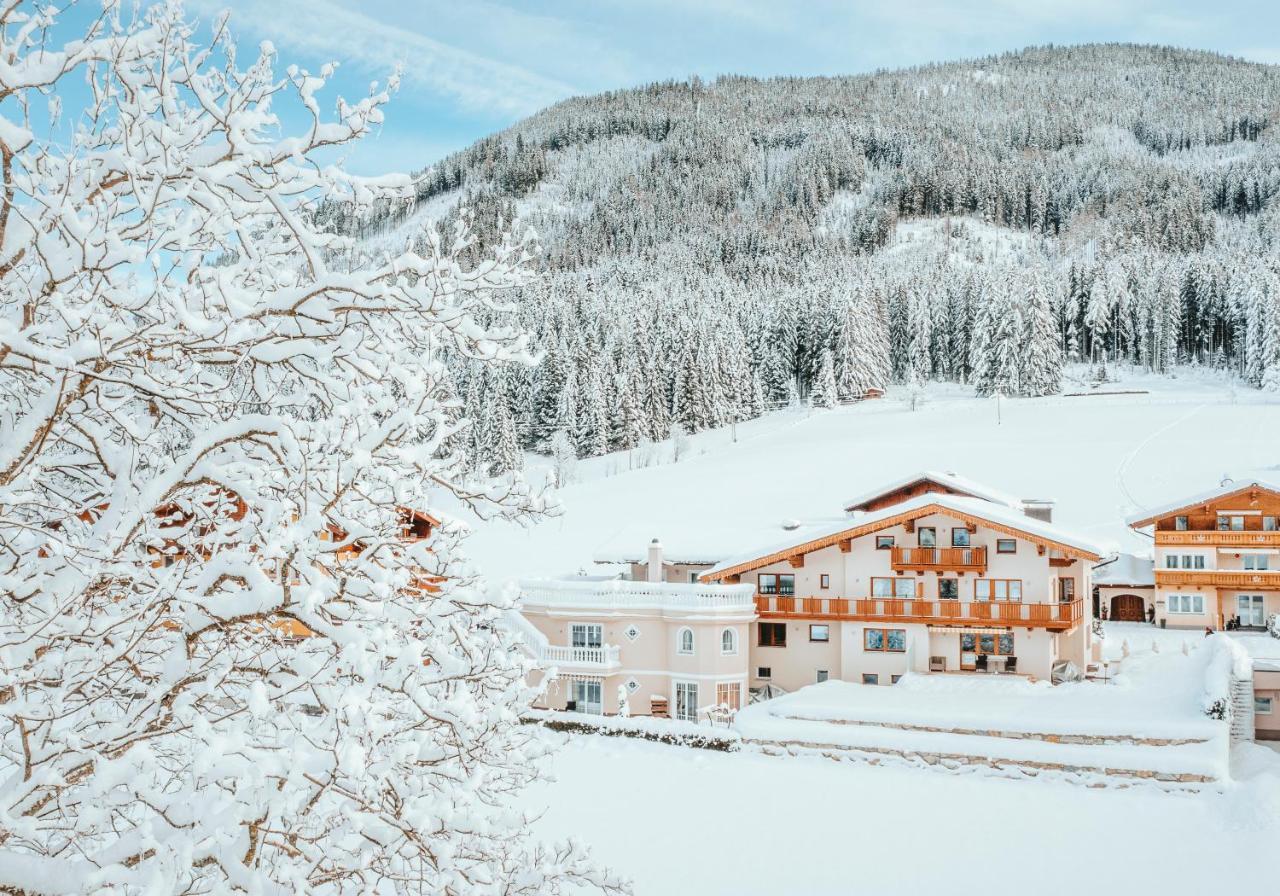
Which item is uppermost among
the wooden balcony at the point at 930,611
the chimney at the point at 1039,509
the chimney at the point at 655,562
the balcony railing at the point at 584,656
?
the chimney at the point at 1039,509

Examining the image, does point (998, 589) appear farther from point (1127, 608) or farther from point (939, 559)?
point (1127, 608)

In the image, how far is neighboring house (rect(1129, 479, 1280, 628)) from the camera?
1748 inches

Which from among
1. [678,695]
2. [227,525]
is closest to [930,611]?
[678,695]

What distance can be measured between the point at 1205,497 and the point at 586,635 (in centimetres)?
2933

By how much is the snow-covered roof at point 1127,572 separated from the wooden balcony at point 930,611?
1608 centimetres

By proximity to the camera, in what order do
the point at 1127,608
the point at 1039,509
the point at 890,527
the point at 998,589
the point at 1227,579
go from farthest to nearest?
the point at 1127,608, the point at 1227,579, the point at 1039,509, the point at 890,527, the point at 998,589

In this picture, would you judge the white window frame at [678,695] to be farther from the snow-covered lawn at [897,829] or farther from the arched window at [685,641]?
the snow-covered lawn at [897,829]

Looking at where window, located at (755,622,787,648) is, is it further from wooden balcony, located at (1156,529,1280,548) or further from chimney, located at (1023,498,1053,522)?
wooden balcony, located at (1156,529,1280,548)

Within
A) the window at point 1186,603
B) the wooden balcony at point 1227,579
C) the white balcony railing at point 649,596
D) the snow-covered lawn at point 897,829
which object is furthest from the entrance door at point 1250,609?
the white balcony railing at point 649,596

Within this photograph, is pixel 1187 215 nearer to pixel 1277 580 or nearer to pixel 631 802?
pixel 1277 580

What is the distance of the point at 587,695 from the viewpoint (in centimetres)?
3306

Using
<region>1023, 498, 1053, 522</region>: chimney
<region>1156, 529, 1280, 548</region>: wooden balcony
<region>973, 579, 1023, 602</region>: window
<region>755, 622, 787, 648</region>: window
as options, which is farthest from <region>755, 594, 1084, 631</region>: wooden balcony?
<region>1156, 529, 1280, 548</region>: wooden balcony

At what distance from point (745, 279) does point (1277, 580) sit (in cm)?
15603

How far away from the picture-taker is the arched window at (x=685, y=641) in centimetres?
3266
